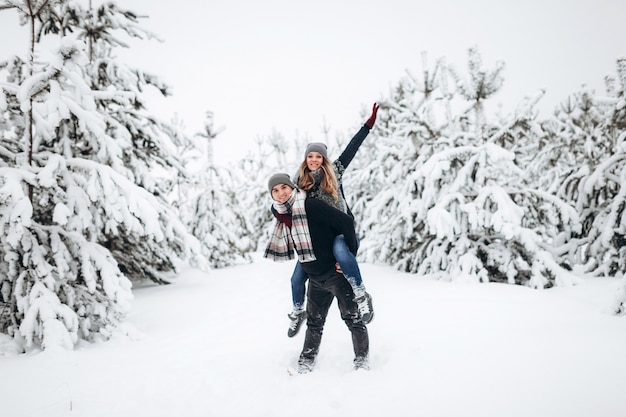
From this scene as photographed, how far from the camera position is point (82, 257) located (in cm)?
430

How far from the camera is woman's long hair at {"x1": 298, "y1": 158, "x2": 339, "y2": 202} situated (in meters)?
3.00

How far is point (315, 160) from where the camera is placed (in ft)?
9.95

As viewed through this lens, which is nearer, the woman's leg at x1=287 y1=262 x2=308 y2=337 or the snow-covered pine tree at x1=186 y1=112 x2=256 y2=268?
the woman's leg at x1=287 y1=262 x2=308 y2=337

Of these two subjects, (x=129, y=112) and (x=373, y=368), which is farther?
(x=129, y=112)

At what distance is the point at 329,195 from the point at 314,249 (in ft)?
1.65

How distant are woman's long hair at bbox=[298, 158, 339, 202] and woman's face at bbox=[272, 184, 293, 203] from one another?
0.20 m

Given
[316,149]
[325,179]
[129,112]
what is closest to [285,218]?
[325,179]

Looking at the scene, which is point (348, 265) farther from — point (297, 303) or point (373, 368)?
point (373, 368)

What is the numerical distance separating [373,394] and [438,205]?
4.69 metres

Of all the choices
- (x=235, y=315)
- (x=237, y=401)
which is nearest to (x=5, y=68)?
(x=235, y=315)

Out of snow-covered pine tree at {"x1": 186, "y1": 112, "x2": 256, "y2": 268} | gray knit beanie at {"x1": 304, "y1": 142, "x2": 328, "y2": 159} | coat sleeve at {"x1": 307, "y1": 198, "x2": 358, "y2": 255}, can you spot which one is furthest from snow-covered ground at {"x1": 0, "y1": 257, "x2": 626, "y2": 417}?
snow-covered pine tree at {"x1": 186, "y1": 112, "x2": 256, "y2": 268}

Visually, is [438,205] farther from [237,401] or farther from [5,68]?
[5,68]

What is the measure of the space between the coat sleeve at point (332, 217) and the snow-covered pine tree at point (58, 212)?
7.53ft

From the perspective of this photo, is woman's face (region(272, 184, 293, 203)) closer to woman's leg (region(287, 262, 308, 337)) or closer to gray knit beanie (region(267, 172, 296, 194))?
gray knit beanie (region(267, 172, 296, 194))
